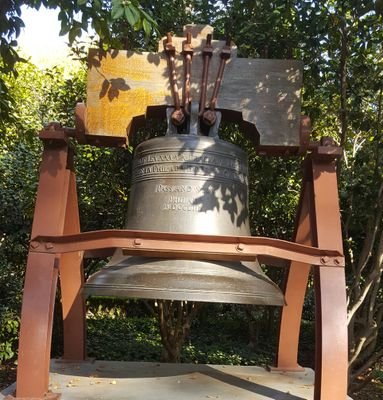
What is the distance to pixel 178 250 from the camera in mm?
3176

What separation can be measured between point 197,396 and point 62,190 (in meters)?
1.59

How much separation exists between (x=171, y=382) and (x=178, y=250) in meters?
1.31

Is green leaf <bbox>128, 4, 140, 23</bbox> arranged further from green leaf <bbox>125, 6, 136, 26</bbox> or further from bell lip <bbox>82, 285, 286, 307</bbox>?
bell lip <bbox>82, 285, 286, 307</bbox>

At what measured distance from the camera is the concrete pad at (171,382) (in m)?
3.64

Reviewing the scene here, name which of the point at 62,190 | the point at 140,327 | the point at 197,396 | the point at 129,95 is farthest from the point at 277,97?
the point at 140,327

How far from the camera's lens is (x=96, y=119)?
3.95m

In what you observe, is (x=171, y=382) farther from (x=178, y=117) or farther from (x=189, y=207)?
(x=178, y=117)

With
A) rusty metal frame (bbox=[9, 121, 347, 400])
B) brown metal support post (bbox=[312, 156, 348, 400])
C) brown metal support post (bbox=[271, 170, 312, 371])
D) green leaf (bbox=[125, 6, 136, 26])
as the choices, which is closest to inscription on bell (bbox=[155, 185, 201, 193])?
rusty metal frame (bbox=[9, 121, 347, 400])

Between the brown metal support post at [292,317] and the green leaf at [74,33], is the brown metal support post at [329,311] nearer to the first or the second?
the brown metal support post at [292,317]

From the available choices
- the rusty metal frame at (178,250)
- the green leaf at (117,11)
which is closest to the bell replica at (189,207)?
the rusty metal frame at (178,250)

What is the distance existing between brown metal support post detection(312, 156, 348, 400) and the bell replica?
0.28 metres

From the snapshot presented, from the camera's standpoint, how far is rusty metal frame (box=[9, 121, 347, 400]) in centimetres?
319

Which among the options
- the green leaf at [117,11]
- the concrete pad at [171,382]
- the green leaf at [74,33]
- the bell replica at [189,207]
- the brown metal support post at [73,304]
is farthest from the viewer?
the brown metal support post at [73,304]

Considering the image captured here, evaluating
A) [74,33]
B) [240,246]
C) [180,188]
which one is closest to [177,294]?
[240,246]
